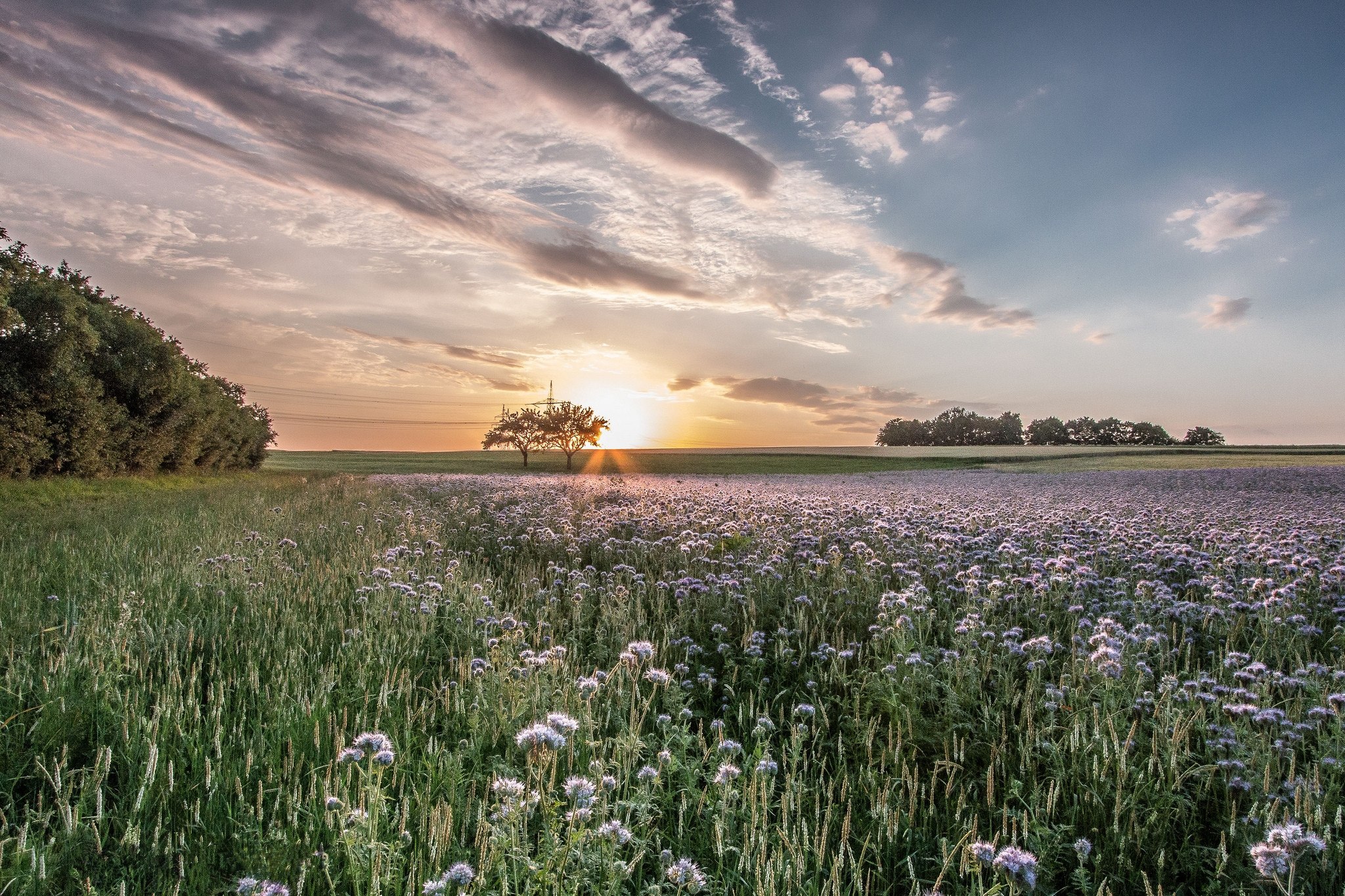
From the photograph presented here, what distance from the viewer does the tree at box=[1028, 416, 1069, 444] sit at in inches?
3361

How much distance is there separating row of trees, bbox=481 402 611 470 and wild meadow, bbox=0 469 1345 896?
2370 inches

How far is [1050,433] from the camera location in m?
85.5

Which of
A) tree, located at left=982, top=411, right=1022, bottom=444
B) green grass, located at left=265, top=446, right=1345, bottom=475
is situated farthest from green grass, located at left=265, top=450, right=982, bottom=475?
tree, located at left=982, top=411, right=1022, bottom=444

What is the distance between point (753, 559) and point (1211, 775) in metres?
4.33

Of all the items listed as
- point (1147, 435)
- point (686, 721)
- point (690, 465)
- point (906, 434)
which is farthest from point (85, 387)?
point (1147, 435)

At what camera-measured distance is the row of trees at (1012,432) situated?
82.2 m

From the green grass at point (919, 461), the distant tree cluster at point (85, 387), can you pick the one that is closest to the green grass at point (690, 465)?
the green grass at point (919, 461)

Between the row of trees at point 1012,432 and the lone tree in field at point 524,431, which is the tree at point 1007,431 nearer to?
the row of trees at point 1012,432

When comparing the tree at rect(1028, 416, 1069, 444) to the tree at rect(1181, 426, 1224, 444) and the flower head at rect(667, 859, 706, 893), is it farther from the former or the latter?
the flower head at rect(667, 859, 706, 893)

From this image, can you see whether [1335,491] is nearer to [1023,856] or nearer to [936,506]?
[936,506]

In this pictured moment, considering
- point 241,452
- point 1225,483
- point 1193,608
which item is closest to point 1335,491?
point 1225,483

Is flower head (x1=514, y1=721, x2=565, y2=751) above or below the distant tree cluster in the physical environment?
below

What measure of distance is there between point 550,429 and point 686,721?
65792mm

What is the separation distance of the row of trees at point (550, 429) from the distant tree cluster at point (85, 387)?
34.8 metres
